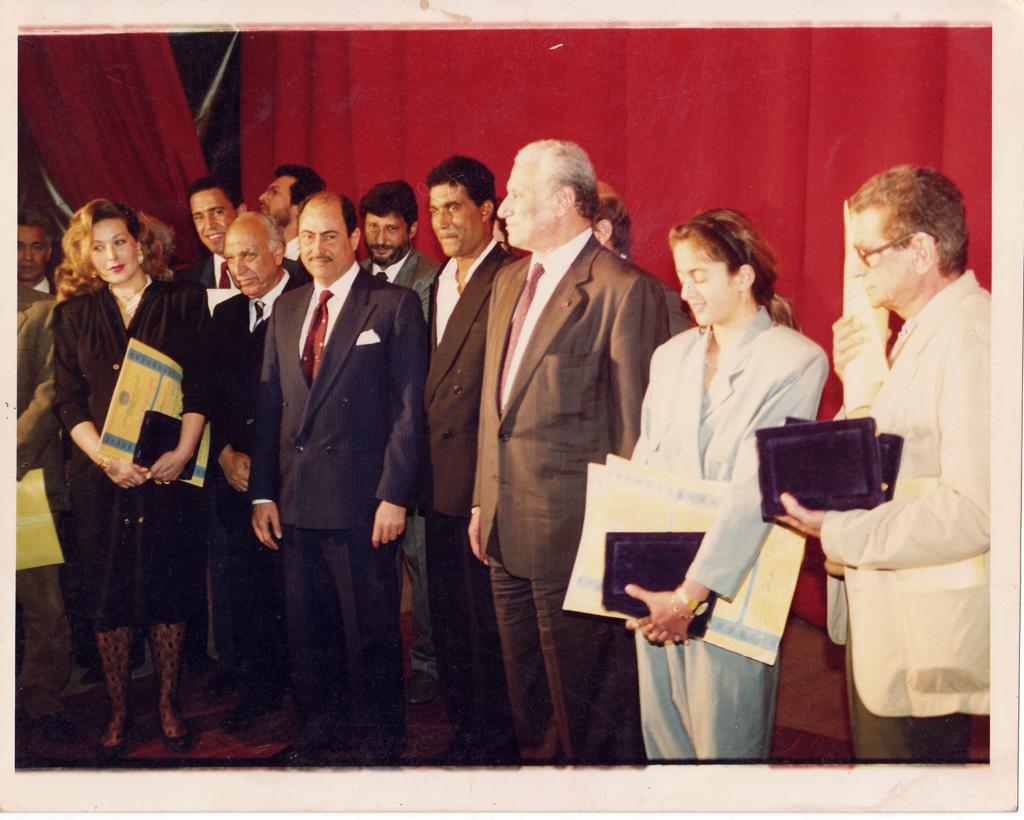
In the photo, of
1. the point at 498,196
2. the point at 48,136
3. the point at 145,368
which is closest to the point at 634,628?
the point at 498,196

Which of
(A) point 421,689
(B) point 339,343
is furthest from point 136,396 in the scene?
(A) point 421,689

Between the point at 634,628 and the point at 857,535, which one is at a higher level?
the point at 857,535

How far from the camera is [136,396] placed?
10.3 feet

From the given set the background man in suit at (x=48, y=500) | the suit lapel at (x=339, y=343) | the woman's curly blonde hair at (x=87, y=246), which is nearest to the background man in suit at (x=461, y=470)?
the suit lapel at (x=339, y=343)

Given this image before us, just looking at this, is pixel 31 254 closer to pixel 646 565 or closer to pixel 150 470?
pixel 150 470

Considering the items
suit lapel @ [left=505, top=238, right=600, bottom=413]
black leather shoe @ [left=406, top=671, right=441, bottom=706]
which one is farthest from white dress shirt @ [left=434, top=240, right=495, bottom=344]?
black leather shoe @ [left=406, top=671, right=441, bottom=706]

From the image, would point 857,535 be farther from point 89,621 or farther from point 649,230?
point 89,621

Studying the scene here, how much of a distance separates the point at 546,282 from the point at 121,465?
1457 mm

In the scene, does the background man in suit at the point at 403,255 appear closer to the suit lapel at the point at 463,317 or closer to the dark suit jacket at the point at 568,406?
the suit lapel at the point at 463,317

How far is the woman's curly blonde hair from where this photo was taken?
125 inches

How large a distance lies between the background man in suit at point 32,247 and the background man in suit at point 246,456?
554mm

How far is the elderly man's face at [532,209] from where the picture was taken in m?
2.89

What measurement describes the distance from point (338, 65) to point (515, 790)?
230 cm

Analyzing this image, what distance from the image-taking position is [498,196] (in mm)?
3064
